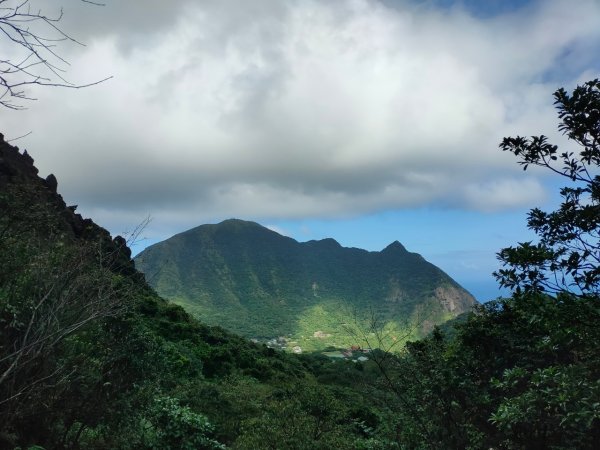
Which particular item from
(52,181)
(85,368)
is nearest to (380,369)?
(85,368)

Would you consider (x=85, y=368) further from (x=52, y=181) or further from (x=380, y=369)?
(x=52, y=181)

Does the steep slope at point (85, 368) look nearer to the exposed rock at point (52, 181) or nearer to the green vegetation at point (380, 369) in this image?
the green vegetation at point (380, 369)

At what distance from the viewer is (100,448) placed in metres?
11.3

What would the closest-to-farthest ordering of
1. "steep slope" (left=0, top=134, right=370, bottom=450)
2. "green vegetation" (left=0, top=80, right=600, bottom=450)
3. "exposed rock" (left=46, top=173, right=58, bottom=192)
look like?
"green vegetation" (left=0, top=80, right=600, bottom=450)
"steep slope" (left=0, top=134, right=370, bottom=450)
"exposed rock" (left=46, top=173, right=58, bottom=192)

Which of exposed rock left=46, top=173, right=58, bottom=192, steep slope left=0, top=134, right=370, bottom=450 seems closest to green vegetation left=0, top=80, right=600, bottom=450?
steep slope left=0, top=134, right=370, bottom=450

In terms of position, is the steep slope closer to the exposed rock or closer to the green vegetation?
the green vegetation

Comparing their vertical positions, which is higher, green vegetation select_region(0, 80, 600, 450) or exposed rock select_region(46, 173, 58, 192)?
exposed rock select_region(46, 173, 58, 192)

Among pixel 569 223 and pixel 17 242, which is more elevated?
pixel 569 223

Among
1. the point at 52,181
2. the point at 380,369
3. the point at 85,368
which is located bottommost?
the point at 85,368

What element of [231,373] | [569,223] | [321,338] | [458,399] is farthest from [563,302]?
[321,338]

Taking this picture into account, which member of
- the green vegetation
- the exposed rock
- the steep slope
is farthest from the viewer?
the exposed rock

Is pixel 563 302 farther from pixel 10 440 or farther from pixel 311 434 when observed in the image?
pixel 10 440

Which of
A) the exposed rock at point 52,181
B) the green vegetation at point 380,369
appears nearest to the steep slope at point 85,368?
the green vegetation at point 380,369

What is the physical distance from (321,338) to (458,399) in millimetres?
186534
